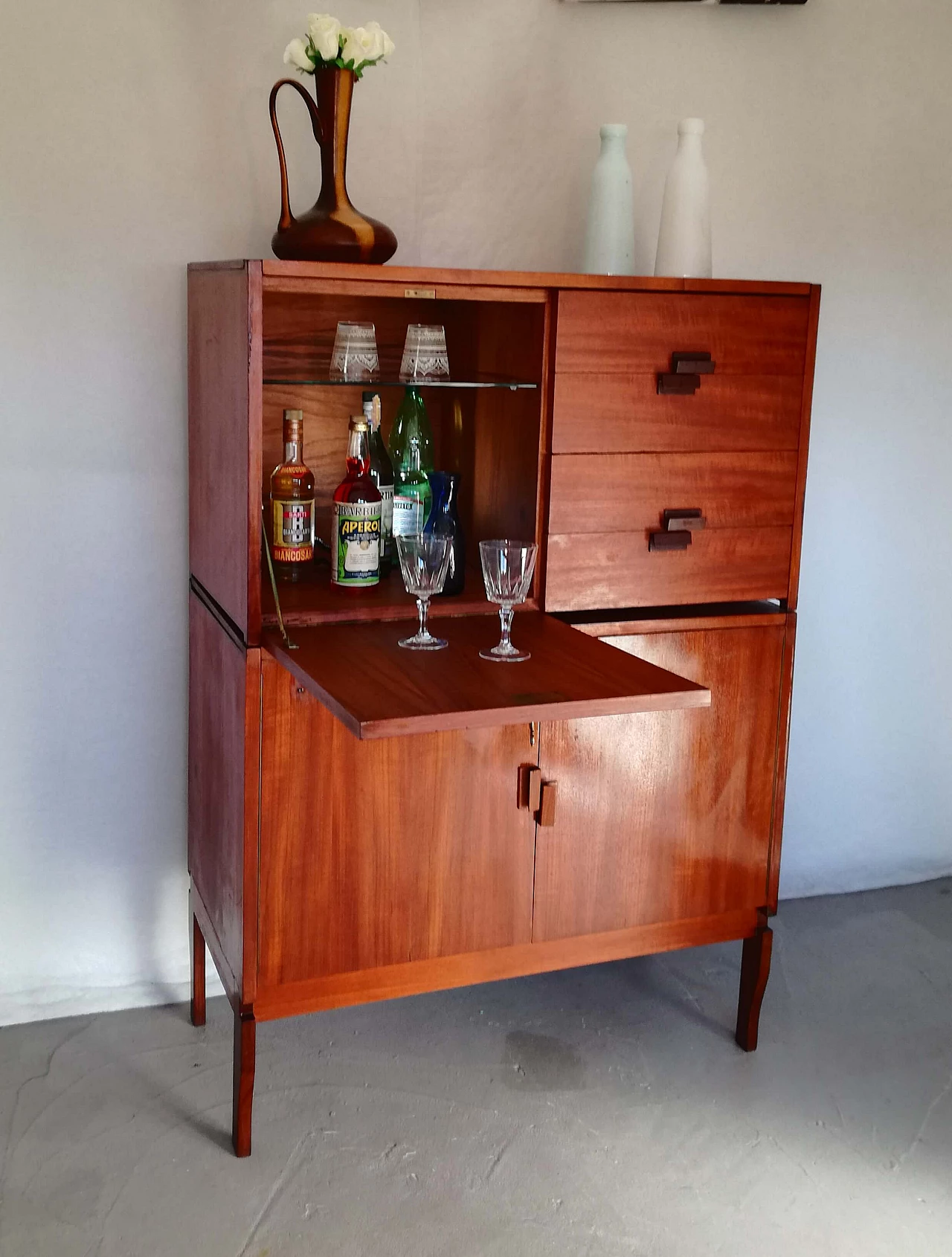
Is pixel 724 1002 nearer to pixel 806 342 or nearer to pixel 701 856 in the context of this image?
pixel 701 856

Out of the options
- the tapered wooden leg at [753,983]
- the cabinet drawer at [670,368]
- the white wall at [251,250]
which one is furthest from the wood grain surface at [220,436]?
the tapered wooden leg at [753,983]

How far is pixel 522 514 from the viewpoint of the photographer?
2170 mm

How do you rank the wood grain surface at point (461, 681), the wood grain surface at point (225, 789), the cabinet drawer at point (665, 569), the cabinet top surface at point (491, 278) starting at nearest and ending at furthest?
1. the wood grain surface at point (461, 681)
2. the cabinet top surface at point (491, 278)
3. the wood grain surface at point (225, 789)
4. the cabinet drawer at point (665, 569)

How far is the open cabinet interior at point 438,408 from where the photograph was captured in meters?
2.11

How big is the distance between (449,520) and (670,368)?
18.8 inches

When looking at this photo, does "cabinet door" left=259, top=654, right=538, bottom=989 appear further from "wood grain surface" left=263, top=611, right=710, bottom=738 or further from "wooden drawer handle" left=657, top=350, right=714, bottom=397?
"wooden drawer handle" left=657, top=350, right=714, bottom=397

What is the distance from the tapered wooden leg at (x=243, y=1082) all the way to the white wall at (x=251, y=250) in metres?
0.52

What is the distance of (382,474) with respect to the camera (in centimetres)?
229

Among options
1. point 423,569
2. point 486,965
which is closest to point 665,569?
point 423,569

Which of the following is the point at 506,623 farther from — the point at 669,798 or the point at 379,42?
the point at 379,42

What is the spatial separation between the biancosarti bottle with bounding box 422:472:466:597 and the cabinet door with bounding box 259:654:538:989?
31 cm

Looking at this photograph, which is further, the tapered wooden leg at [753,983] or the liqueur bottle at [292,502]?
the tapered wooden leg at [753,983]

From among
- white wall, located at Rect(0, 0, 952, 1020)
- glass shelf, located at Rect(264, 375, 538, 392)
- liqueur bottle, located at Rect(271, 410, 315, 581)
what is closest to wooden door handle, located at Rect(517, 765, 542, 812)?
liqueur bottle, located at Rect(271, 410, 315, 581)

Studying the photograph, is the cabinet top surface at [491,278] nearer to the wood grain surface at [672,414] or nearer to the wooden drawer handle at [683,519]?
the wood grain surface at [672,414]
